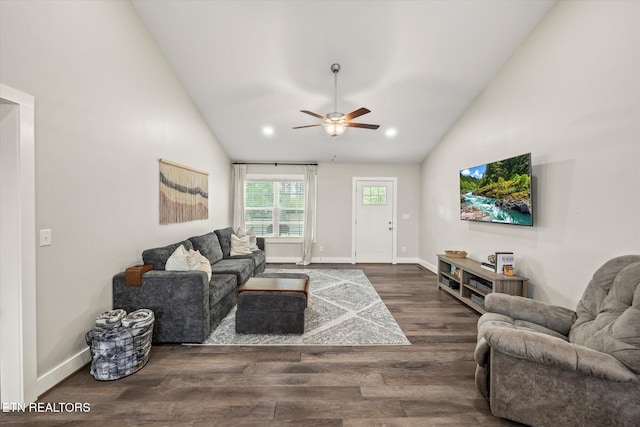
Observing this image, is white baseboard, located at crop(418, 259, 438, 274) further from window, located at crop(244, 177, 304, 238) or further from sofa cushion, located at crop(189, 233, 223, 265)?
sofa cushion, located at crop(189, 233, 223, 265)

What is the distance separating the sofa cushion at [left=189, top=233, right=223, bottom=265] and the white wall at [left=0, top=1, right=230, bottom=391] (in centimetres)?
57

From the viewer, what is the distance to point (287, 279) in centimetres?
351

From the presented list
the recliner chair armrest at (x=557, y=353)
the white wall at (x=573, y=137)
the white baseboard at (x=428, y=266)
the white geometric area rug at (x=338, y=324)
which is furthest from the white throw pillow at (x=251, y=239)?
the recliner chair armrest at (x=557, y=353)

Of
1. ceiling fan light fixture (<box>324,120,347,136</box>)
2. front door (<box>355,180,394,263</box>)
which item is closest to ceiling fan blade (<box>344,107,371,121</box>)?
ceiling fan light fixture (<box>324,120,347,136</box>)

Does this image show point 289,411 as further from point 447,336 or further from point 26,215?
point 26,215

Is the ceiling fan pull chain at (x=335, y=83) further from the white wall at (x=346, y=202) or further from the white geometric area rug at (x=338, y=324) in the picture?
the white geometric area rug at (x=338, y=324)

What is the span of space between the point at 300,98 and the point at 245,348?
3.67 meters

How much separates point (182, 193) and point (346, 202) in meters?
3.78

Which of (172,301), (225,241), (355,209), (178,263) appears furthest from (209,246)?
(355,209)

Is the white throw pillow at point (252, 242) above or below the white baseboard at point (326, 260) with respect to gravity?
above

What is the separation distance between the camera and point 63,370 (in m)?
2.15

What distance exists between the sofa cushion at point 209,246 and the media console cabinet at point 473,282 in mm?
3731

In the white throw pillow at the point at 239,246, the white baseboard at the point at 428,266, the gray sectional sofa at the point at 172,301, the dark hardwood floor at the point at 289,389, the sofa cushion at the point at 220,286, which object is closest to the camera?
the dark hardwood floor at the point at 289,389

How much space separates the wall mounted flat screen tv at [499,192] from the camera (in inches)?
120
